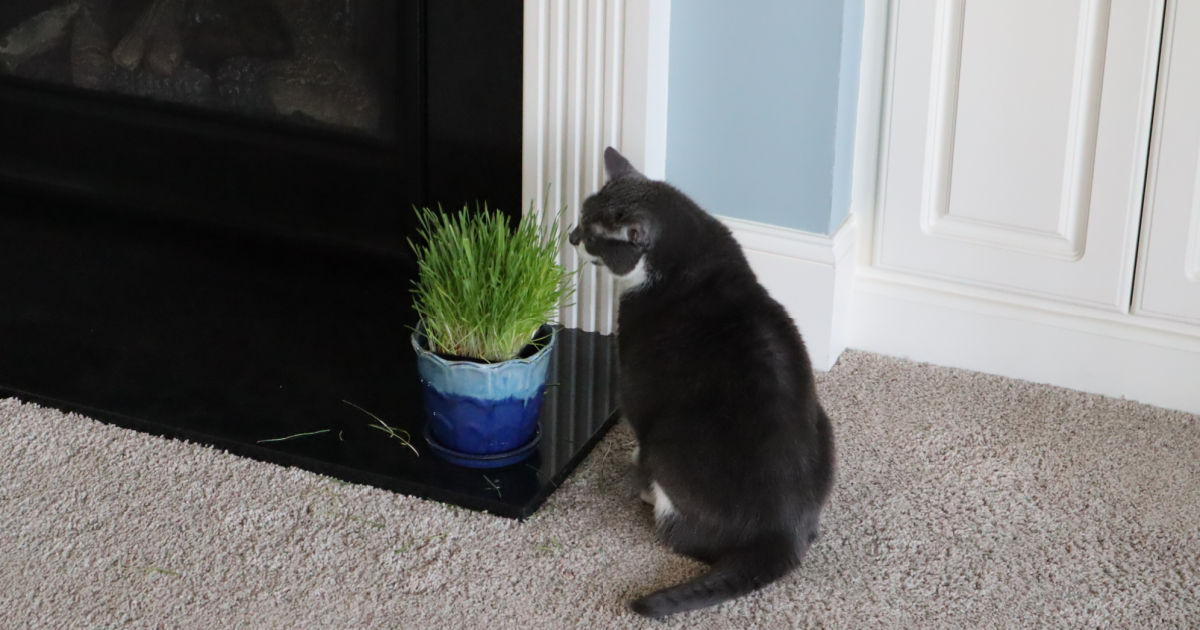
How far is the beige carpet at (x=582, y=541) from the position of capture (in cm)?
161

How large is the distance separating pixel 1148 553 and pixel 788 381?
53 centimetres

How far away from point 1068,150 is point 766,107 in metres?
0.45

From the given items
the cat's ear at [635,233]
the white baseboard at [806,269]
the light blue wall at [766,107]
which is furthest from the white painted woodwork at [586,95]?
the cat's ear at [635,233]

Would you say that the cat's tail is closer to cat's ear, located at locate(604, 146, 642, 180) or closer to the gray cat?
the gray cat

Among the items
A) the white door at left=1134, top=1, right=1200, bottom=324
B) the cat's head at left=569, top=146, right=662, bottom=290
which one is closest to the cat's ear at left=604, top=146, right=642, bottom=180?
the cat's head at left=569, top=146, right=662, bottom=290

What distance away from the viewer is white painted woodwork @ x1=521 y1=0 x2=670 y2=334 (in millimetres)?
2059

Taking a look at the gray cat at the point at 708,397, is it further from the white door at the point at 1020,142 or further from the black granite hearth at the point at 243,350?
the white door at the point at 1020,142

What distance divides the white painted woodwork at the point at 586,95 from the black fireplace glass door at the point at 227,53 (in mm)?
313

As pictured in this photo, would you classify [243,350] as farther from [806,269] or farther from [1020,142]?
[1020,142]

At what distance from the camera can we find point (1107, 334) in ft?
6.93

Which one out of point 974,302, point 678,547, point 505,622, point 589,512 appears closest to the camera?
point 505,622

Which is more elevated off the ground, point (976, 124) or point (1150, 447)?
point (976, 124)

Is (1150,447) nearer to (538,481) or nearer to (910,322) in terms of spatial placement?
(910,322)

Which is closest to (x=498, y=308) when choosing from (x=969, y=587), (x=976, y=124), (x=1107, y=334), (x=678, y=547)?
(x=678, y=547)
